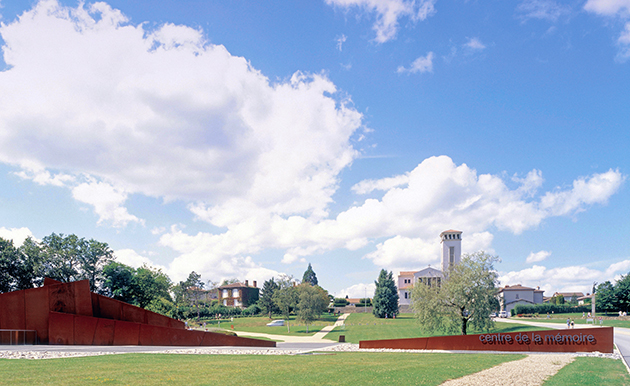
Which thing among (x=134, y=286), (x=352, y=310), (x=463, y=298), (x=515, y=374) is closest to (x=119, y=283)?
(x=134, y=286)

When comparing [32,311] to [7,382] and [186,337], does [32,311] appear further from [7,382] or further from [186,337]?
[7,382]

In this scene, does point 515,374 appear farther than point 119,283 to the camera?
No

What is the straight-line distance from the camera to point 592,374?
15.8 meters

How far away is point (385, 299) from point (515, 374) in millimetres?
70657

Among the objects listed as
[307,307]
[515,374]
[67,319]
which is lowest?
[307,307]

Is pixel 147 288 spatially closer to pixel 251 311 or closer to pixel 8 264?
pixel 8 264

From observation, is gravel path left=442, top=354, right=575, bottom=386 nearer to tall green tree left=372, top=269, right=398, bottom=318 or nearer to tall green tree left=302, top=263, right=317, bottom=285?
tall green tree left=372, top=269, right=398, bottom=318

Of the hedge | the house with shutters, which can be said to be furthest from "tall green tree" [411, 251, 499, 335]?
the house with shutters

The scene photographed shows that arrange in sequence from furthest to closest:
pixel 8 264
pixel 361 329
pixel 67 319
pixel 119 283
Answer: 1. pixel 119 283
2. pixel 361 329
3. pixel 8 264
4. pixel 67 319

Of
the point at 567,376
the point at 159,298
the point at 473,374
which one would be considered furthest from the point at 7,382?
the point at 159,298

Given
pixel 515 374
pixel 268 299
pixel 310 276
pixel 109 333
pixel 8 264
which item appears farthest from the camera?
pixel 310 276

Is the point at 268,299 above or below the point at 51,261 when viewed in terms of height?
below

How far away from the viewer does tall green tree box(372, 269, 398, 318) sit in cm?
8400

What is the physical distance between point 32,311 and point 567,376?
28.0 meters
